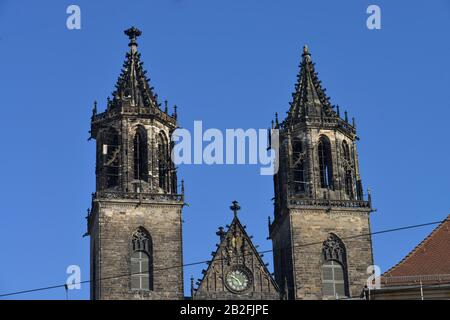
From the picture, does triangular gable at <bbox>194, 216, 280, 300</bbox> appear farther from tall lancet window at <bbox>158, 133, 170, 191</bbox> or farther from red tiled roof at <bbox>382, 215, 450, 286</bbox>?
red tiled roof at <bbox>382, 215, 450, 286</bbox>

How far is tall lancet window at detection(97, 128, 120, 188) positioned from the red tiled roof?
15511mm

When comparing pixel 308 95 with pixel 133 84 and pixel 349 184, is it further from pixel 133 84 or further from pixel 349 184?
pixel 133 84

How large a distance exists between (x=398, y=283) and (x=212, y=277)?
49.2 feet

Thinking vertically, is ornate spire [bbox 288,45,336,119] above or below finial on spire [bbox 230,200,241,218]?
above

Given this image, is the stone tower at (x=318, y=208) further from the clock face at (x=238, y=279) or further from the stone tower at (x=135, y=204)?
the stone tower at (x=135, y=204)

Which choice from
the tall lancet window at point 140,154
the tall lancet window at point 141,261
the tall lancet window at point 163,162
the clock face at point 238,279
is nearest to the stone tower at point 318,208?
the clock face at point 238,279

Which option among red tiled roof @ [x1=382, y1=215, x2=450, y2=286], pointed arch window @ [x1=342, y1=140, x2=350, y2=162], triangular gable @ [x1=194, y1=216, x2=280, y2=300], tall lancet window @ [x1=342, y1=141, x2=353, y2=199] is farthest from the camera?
pointed arch window @ [x1=342, y1=140, x2=350, y2=162]

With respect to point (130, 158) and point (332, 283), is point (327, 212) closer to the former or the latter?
point (332, 283)

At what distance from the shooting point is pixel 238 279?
132 ft

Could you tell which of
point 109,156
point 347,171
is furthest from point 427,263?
point 109,156

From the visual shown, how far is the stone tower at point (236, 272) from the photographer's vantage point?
39.8m

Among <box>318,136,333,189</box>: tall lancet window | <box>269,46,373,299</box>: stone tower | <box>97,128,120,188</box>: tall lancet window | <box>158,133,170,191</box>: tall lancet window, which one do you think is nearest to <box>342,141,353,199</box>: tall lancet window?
<box>269,46,373,299</box>: stone tower

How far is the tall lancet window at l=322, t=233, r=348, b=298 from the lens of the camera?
40156 millimetres
